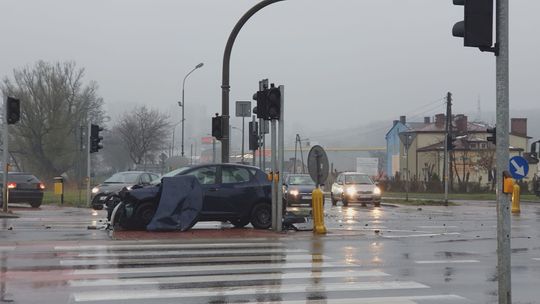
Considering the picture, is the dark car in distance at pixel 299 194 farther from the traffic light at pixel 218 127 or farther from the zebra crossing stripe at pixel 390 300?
the zebra crossing stripe at pixel 390 300

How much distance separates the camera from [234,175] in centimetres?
1645

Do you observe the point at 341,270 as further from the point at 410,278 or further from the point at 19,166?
the point at 19,166

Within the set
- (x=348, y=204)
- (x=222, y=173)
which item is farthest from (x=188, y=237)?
(x=348, y=204)

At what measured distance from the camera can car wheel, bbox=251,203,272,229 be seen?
1670cm

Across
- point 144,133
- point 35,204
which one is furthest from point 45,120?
point 35,204

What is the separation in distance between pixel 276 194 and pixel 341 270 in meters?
6.01

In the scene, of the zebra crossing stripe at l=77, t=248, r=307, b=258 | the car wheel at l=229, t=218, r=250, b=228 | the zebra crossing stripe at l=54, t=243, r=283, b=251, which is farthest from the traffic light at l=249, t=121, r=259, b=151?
the zebra crossing stripe at l=77, t=248, r=307, b=258

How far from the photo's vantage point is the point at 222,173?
16297 millimetres

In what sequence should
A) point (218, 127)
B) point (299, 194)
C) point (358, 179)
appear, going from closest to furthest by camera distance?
point (218, 127) → point (299, 194) → point (358, 179)

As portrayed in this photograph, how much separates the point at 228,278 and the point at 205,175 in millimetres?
7045

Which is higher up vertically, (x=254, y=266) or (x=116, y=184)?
(x=116, y=184)

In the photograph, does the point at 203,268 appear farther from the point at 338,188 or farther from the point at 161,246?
the point at 338,188

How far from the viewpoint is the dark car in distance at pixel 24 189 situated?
2680 centimetres

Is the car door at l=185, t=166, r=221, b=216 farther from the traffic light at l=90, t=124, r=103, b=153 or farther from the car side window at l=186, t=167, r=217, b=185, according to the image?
the traffic light at l=90, t=124, r=103, b=153
